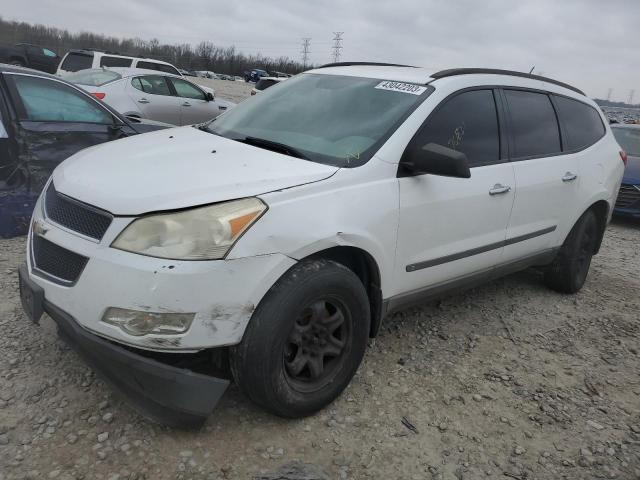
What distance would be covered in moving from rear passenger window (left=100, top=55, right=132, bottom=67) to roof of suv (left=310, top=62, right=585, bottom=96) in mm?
10452

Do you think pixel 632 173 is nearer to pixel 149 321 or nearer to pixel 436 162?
pixel 436 162

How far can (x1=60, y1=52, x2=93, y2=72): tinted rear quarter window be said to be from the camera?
13.2 meters

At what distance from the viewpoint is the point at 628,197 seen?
8711 mm

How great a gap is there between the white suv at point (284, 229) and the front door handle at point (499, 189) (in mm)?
12

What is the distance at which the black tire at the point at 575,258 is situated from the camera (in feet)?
15.5

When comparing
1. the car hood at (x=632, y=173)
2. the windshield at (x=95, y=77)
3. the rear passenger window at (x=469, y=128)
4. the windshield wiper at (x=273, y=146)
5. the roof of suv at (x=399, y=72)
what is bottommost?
the car hood at (x=632, y=173)

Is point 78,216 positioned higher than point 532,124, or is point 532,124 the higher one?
point 532,124

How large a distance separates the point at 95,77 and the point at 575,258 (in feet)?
29.4

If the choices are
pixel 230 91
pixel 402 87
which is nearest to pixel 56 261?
pixel 402 87

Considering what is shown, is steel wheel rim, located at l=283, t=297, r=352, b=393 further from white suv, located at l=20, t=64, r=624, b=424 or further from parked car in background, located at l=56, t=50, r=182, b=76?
parked car in background, located at l=56, t=50, r=182, b=76

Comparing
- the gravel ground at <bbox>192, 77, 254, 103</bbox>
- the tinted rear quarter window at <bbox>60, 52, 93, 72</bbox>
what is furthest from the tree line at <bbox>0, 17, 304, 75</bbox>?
the tinted rear quarter window at <bbox>60, 52, 93, 72</bbox>

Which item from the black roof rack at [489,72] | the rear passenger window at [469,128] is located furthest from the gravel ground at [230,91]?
the rear passenger window at [469,128]

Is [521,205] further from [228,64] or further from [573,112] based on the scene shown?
[228,64]

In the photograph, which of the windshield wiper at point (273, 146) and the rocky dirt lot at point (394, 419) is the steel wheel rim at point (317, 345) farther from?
the windshield wiper at point (273, 146)
